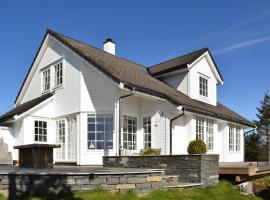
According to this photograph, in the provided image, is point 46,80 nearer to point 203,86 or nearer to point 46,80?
point 46,80

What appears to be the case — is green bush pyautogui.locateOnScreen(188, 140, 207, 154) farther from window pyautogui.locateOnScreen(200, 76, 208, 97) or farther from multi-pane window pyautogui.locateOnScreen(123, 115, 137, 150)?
window pyautogui.locateOnScreen(200, 76, 208, 97)

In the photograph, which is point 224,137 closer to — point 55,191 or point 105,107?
point 105,107

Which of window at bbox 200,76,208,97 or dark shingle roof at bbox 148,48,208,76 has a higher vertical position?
dark shingle roof at bbox 148,48,208,76

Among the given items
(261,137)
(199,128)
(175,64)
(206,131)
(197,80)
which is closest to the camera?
(199,128)

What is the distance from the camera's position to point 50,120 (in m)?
17.9

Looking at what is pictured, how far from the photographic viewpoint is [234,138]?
906 inches

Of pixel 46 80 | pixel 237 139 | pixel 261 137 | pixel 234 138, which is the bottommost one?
pixel 261 137

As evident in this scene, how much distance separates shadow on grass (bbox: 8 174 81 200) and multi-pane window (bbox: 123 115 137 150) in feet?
24.8

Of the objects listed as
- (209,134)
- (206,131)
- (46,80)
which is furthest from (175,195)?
(46,80)

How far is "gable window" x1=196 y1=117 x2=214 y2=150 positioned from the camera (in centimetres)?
1805

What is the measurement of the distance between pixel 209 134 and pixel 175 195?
985cm

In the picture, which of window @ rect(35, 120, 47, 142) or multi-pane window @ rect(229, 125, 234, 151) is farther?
multi-pane window @ rect(229, 125, 234, 151)

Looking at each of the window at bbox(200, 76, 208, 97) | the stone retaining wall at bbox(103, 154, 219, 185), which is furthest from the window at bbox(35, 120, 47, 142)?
the window at bbox(200, 76, 208, 97)

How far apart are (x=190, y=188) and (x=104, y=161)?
4249 millimetres
